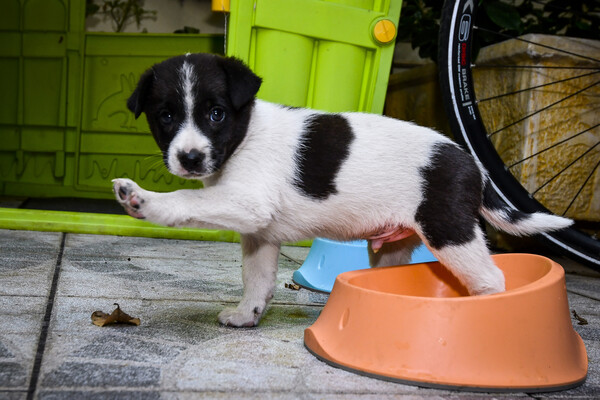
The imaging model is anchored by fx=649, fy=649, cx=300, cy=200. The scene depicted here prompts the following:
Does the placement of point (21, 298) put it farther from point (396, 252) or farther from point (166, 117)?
point (396, 252)

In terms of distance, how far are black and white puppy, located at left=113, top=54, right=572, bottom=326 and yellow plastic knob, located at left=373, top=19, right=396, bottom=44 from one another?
60.5 inches

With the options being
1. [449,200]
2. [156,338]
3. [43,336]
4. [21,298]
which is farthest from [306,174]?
[21,298]

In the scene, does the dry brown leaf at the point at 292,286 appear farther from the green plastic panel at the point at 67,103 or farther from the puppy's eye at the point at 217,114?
the green plastic panel at the point at 67,103

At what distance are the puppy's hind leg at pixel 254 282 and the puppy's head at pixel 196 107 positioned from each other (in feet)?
1.25

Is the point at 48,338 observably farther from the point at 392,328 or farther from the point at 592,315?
the point at 592,315

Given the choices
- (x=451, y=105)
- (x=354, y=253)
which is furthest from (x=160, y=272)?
(x=451, y=105)

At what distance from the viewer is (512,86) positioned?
12.8ft

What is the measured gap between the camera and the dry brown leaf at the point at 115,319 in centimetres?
194

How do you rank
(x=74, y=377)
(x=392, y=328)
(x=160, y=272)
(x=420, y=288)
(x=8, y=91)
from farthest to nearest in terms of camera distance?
(x=8, y=91)
(x=160, y=272)
(x=420, y=288)
(x=392, y=328)
(x=74, y=377)

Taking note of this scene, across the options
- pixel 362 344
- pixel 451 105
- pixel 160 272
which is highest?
pixel 451 105

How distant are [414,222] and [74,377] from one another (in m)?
1.06

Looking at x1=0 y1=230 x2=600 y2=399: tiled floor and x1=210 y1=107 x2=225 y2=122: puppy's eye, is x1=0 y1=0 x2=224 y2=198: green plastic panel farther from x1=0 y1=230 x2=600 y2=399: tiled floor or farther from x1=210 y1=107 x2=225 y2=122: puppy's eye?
x1=210 y1=107 x2=225 y2=122: puppy's eye

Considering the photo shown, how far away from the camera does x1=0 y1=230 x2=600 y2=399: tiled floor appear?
150 centimetres

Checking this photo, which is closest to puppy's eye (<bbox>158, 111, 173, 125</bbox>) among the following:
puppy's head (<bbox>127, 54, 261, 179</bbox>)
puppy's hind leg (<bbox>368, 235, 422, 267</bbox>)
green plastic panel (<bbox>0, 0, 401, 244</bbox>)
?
puppy's head (<bbox>127, 54, 261, 179</bbox>)
